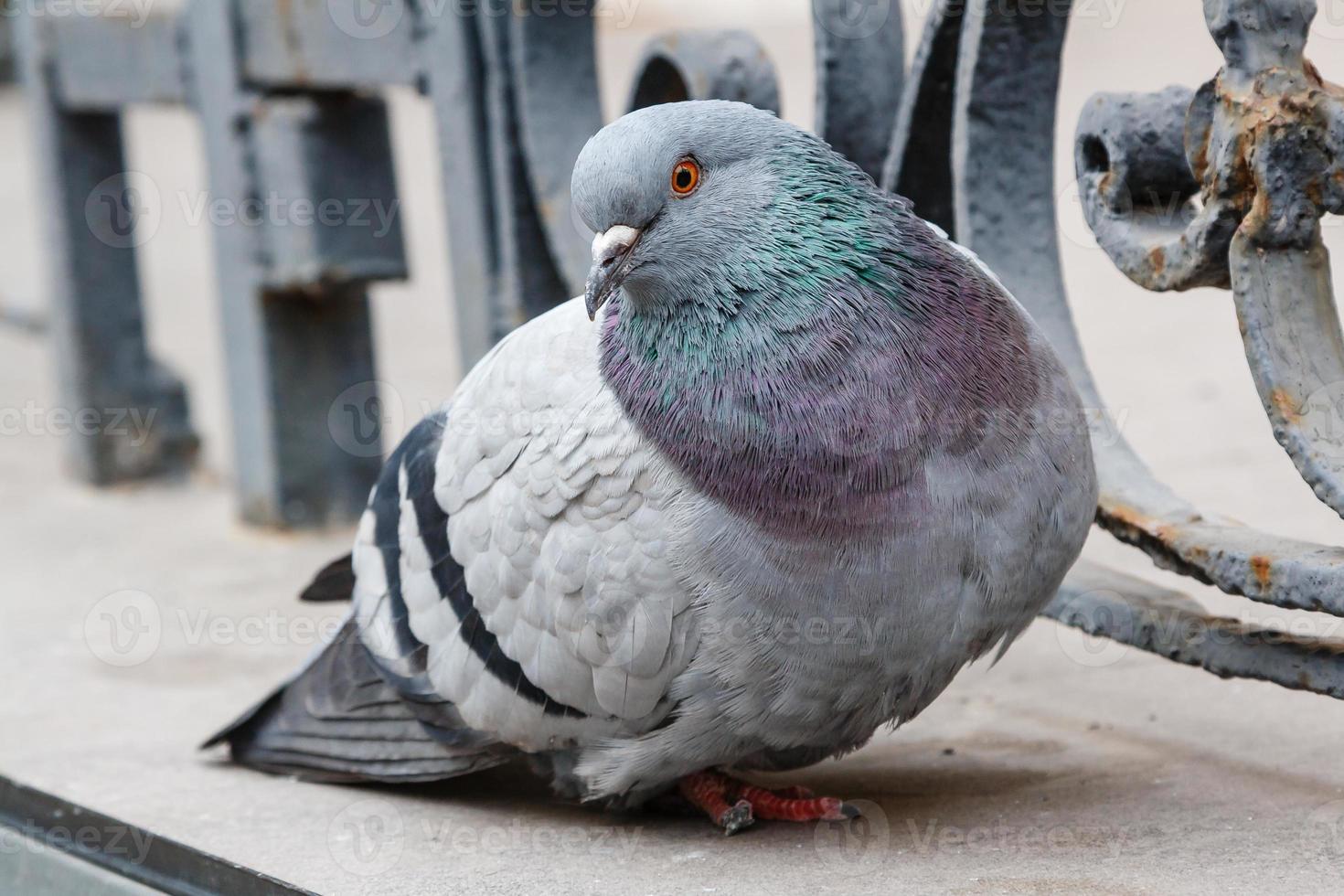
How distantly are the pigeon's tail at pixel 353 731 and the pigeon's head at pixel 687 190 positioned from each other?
0.91 meters

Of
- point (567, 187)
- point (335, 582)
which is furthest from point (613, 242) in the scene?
point (567, 187)

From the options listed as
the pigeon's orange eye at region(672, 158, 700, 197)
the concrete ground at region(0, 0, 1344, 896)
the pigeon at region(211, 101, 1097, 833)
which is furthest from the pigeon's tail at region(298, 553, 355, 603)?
the pigeon's orange eye at region(672, 158, 700, 197)

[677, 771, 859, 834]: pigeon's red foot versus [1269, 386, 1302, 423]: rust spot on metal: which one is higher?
[1269, 386, 1302, 423]: rust spot on metal

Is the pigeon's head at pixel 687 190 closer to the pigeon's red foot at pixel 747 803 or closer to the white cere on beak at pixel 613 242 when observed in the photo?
the white cere on beak at pixel 613 242

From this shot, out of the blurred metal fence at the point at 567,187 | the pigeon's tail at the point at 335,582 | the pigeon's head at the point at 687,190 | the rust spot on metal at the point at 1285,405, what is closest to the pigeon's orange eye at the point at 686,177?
the pigeon's head at the point at 687,190

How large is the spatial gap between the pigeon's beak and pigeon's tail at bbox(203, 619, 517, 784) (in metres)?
0.85

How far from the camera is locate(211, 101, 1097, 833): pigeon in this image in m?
2.43

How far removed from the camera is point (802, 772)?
318 cm

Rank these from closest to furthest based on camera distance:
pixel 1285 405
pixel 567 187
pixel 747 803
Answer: pixel 1285 405 → pixel 747 803 → pixel 567 187

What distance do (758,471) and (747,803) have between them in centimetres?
69

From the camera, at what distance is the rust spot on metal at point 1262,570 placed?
249cm

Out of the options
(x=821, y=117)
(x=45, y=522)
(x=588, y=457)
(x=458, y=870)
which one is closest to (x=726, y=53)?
(x=821, y=117)

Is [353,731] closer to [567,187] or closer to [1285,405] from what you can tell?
[567,187]

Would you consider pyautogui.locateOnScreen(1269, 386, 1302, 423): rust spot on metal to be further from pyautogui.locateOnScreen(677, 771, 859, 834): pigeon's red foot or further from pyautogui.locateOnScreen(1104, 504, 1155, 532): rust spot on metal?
pyautogui.locateOnScreen(677, 771, 859, 834): pigeon's red foot
